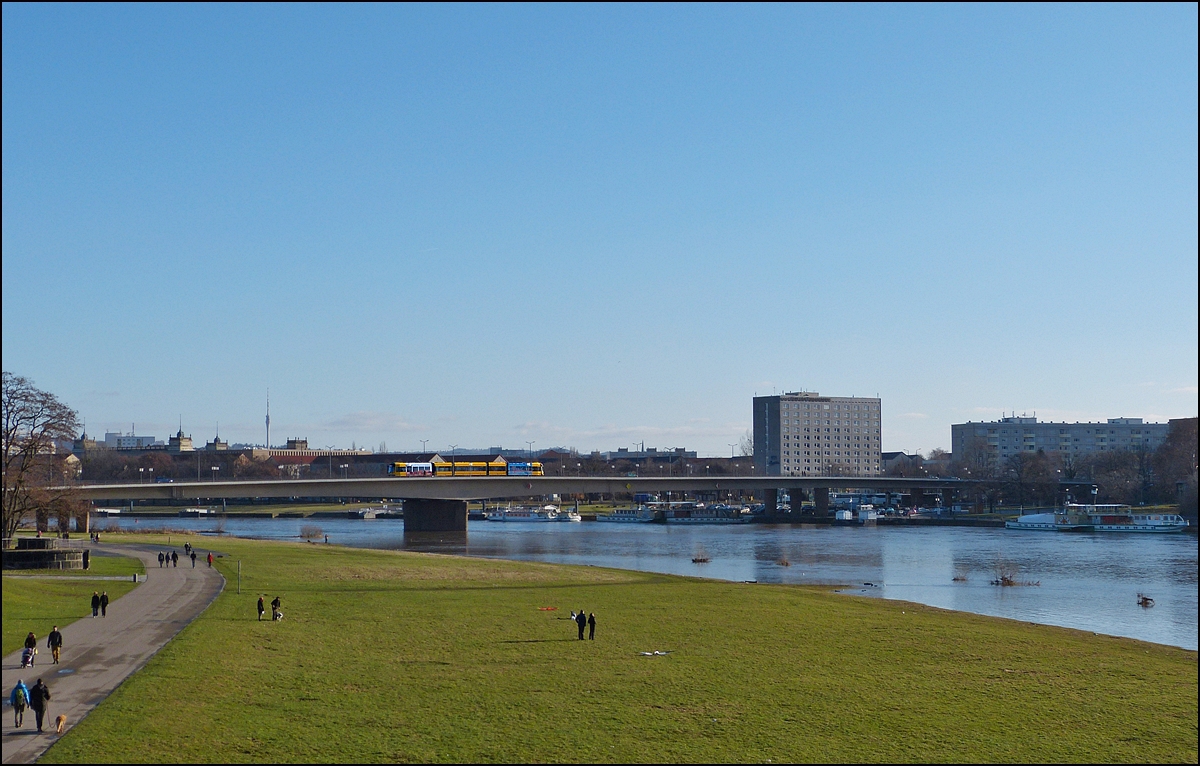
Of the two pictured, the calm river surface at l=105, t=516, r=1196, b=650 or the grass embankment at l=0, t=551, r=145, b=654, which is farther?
the calm river surface at l=105, t=516, r=1196, b=650

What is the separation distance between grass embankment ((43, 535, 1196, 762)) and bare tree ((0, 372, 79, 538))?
74.8 feet

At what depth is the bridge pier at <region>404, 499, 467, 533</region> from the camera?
405 feet

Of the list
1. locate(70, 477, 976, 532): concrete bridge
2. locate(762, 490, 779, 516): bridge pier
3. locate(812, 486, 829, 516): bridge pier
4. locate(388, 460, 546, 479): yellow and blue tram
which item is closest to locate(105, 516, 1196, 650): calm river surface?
locate(70, 477, 976, 532): concrete bridge

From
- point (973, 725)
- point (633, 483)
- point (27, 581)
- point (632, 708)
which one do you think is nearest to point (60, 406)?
point (27, 581)

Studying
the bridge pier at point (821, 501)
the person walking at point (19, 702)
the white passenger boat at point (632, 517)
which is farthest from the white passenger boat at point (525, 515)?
the person walking at point (19, 702)

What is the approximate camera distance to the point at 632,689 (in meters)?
28.5

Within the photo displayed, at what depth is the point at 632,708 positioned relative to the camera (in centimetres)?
2631

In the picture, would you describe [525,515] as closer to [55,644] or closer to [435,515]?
[435,515]

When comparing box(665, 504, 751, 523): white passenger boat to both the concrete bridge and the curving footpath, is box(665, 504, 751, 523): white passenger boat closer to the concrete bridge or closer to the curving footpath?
the concrete bridge

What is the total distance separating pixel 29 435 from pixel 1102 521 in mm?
105827

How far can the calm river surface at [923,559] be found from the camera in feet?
173

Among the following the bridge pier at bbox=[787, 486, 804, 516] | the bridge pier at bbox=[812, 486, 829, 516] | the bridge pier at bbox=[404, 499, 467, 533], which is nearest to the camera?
the bridge pier at bbox=[404, 499, 467, 533]

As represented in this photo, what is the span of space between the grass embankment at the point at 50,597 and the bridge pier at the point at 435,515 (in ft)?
219

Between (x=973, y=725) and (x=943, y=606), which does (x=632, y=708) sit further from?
(x=943, y=606)
